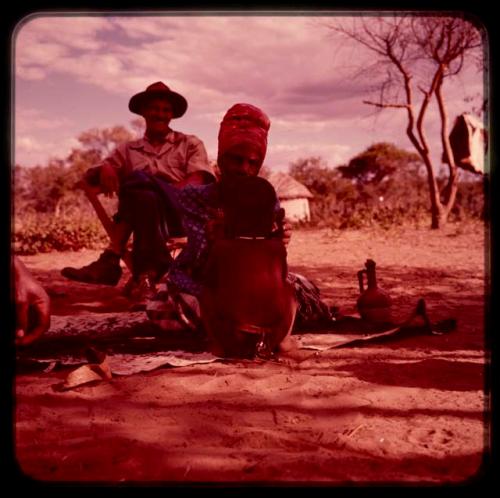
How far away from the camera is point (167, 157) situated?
472cm

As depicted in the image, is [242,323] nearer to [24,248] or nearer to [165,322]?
[165,322]

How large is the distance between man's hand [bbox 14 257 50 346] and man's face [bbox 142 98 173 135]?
2904 mm

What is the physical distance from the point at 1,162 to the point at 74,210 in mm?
16045

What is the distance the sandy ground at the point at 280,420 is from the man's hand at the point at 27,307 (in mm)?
408

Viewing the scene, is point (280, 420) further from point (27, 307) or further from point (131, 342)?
point (131, 342)

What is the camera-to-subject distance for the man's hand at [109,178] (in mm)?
4555

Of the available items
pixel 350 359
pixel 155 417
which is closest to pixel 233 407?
pixel 155 417

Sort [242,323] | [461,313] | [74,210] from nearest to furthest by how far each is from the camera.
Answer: [242,323]
[461,313]
[74,210]

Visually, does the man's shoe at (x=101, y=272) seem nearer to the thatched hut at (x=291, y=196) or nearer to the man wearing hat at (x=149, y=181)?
the man wearing hat at (x=149, y=181)

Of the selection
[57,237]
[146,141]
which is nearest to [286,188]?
[57,237]

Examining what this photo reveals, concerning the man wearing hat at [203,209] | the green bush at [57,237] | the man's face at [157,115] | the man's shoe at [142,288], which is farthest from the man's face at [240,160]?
the green bush at [57,237]

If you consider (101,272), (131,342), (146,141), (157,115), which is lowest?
(131,342)

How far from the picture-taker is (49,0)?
192cm

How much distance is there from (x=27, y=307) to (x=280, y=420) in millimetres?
1073
